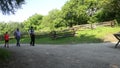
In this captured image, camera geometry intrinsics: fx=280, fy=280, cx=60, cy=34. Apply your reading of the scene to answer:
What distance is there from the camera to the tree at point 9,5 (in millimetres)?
17638

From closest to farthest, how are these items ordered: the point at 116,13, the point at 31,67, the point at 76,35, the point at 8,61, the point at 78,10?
1. the point at 31,67
2. the point at 8,61
3. the point at 76,35
4. the point at 116,13
5. the point at 78,10

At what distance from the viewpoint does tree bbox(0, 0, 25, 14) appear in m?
17.6

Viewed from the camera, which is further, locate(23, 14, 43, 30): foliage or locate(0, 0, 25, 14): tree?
locate(23, 14, 43, 30): foliage

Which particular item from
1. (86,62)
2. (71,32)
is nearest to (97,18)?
(71,32)

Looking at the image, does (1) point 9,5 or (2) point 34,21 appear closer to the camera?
(1) point 9,5

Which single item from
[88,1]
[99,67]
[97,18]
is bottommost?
[99,67]

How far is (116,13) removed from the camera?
53250mm

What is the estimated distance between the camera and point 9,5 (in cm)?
1819

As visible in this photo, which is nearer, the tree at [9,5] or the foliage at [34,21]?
the tree at [9,5]

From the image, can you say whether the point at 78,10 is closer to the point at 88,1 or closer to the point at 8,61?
the point at 88,1

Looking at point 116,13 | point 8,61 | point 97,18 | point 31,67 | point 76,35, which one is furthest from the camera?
point 97,18

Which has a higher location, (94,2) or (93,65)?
(94,2)

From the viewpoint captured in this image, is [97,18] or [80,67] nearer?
[80,67]

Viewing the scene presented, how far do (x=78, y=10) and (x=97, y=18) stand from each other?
628 centimetres
